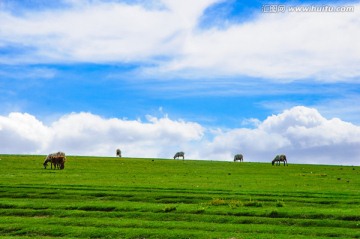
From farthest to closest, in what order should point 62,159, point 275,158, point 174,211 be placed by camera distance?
point 275,158, point 62,159, point 174,211

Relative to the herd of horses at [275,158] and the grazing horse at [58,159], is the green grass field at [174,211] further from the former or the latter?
the herd of horses at [275,158]

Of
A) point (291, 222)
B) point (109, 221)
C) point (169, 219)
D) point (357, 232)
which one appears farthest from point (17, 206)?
point (357, 232)

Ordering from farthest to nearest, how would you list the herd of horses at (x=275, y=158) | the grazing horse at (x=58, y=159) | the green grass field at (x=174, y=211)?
the herd of horses at (x=275, y=158) → the grazing horse at (x=58, y=159) → the green grass field at (x=174, y=211)

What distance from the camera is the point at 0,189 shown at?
35.4 metres

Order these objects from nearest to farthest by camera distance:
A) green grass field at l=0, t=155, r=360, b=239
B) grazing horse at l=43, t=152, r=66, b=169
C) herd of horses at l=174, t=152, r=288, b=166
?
1. green grass field at l=0, t=155, r=360, b=239
2. grazing horse at l=43, t=152, r=66, b=169
3. herd of horses at l=174, t=152, r=288, b=166

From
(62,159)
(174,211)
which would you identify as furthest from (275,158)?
(174,211)

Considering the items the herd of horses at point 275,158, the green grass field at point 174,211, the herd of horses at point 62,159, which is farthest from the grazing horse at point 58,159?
the herd of horses at point 275,158

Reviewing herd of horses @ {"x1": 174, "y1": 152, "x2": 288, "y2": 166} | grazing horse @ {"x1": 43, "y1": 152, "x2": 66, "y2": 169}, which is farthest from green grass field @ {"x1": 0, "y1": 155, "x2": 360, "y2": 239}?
herd of horses @ {"x1": 174, "y1": 152, "x2": 288, "y2": 166}

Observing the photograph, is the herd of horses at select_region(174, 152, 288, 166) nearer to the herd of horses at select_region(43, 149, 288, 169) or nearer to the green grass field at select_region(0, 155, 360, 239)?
the herd of horses at select_region(43, 149, 288, 169)

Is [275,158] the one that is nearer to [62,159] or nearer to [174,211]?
[62,159]

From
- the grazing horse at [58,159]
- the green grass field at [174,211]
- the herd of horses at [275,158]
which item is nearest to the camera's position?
the green grass field at [174,211]

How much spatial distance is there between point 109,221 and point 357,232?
1215 cm

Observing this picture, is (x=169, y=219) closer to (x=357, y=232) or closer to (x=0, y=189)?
(x=357, y=232)

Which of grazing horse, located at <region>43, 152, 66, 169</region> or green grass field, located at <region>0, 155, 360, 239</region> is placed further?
grazing horse, located at <region>43, 152, 66, 169</region>
